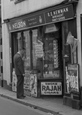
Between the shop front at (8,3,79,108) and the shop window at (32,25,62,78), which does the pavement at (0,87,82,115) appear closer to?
the shop front at (8,3,79,108)

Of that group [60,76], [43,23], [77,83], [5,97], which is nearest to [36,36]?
[43,23]

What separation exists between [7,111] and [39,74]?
112 inches

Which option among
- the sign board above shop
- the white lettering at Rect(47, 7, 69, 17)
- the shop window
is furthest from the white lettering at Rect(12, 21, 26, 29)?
the white lettering at Rect(47, 7, 69, 17)

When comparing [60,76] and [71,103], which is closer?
[71,103]

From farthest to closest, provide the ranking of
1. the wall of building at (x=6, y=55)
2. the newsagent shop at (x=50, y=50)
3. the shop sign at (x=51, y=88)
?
the wall of building at (x=6, y=55) < the shop sign at (x=51, y=88) < the newsagent shop at (x=50, y=50)

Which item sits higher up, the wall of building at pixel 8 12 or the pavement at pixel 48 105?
the wall of building at pixel 8 12

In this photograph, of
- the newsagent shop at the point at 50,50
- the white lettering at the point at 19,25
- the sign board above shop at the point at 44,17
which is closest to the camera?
the newsagent shop at the point at 50,50

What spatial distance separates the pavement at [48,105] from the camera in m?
8.10

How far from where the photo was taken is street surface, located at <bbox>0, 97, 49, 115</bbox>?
827 cm

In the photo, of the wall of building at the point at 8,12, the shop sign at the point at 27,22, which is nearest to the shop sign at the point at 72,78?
the shop sign at the point at 27,22

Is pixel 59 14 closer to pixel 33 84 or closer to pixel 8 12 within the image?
pixel 33 84

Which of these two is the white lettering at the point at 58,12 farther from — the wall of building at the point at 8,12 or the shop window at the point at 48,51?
the wall of building at the point at 8,12

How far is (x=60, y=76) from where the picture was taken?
34.5 feet

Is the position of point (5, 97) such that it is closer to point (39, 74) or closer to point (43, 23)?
point (39, 74)
